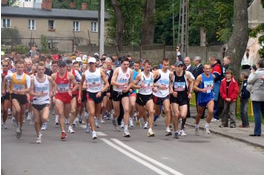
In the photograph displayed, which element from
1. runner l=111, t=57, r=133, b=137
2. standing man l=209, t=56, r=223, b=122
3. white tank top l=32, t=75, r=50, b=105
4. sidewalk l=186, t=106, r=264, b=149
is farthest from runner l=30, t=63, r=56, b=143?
standing man l=209, t=56, r=223, b=122

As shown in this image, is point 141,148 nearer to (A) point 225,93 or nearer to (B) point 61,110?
(B) point 61,110

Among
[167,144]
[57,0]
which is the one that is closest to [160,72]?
[167,144]

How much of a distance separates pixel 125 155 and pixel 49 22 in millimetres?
73257

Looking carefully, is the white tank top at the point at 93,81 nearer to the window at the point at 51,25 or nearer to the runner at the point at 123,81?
the runner at the point at 123,81

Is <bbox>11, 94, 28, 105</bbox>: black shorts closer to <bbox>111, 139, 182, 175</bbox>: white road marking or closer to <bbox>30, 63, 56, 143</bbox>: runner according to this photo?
<bbox>30, 63, 56, 143</bbox>: runner

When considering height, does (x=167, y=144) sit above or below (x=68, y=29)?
below

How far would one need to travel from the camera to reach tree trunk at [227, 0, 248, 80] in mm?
23219

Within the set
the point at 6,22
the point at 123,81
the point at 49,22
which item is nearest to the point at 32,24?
the point at 49,22

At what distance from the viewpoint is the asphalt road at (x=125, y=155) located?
37.6ft

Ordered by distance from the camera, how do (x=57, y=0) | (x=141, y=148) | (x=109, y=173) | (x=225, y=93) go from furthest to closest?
1. (x=57, y=0)
2. (x=225, y=93)
3. (x=141, y=148)
4. (x=109, y=173)

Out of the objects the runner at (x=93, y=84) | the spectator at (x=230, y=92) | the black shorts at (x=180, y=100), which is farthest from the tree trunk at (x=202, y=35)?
the runner at (x=93, y=84)

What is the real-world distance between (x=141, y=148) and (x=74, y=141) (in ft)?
5.94

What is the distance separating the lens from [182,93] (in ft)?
55.0

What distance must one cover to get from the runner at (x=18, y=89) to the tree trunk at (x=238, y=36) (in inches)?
362
